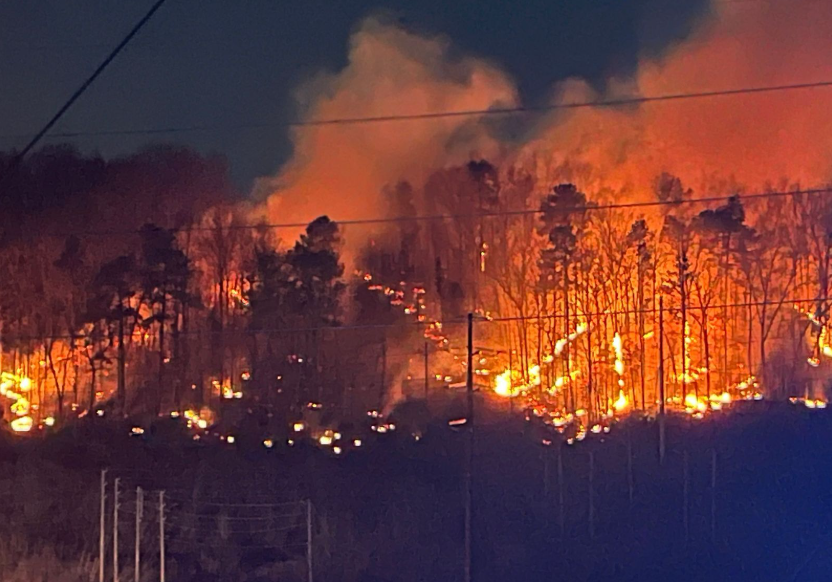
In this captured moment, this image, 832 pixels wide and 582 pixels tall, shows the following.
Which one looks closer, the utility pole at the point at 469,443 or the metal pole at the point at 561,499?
the utility pole at the point at 469,443

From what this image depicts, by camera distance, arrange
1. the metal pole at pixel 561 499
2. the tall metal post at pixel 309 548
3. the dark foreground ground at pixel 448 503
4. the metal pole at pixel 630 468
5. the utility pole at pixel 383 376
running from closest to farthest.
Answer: the tall metal post at pixel 309 548, the dark foreground ground at pixel 448 503, the metal pole at pixel 561 499, the metal pole at pixel 630 468, the utility pole at pixel 383 376

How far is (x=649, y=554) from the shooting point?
10117 mm

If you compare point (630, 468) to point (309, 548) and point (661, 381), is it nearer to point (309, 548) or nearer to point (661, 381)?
point (661, 381)

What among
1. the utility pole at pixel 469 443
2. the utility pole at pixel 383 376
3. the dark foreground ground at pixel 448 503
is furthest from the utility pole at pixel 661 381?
the utility pole at pixel 383 376

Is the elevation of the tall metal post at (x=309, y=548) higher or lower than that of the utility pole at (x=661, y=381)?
lower

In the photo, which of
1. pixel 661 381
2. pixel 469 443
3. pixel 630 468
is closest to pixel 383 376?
pixel 469 443

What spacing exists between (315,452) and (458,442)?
1.83m

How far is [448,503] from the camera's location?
10.9 m

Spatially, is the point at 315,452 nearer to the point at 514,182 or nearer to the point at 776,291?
the point at 514,182

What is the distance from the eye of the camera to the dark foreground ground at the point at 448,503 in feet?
32.9

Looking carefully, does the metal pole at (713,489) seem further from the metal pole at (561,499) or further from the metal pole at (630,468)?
the metal pole at (561,499)

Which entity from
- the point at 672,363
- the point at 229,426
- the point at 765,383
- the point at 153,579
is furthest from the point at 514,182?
the point at 153,579

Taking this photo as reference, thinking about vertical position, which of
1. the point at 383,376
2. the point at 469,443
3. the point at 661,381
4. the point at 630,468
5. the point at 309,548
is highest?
the point at 383,376

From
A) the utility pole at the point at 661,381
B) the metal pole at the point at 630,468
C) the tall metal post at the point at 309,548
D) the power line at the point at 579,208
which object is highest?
the power line at the point at 579,208
